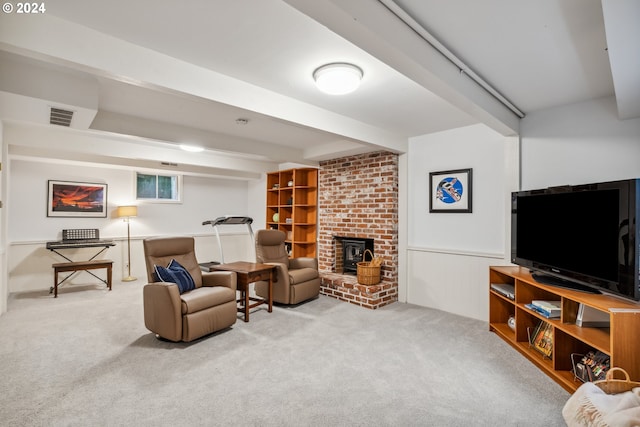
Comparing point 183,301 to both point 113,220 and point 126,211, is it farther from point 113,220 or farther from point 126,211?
point 113,220

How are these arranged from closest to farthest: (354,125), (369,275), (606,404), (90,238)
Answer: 1. (606,404)
2. (354,125)
3. (369,275)
4. (90,238)

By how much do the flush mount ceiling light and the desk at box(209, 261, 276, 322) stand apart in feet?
7.46

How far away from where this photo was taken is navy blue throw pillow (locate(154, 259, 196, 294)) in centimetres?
318

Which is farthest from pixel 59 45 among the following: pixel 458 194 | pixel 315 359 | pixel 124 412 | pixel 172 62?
pixel 458 194

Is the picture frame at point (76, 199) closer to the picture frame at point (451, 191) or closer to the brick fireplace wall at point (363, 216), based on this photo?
the brick fireplace wall at point (363, 216)

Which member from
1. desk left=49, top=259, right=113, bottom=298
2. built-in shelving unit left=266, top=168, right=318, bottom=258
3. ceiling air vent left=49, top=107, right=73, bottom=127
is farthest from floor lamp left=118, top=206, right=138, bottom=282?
ceiling air vent left=49, top=107, right=73, bottom=127

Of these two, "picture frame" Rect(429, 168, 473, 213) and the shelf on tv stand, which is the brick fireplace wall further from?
the shelf on tv stand

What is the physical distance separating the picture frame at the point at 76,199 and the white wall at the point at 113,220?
79 millimetres

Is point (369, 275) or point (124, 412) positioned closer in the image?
point (124, 412)

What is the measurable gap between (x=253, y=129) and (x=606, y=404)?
13.0 ft

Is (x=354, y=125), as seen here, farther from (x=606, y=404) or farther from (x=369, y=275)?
(x=606, y=404)

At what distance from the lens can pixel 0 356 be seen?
2.68m

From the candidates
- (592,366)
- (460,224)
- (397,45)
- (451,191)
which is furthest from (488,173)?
(397,45)

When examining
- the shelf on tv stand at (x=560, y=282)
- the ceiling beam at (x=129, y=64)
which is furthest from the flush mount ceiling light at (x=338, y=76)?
the shelf on tv stand at (x=560, y=282)
